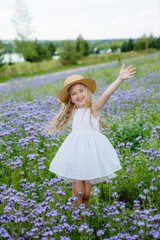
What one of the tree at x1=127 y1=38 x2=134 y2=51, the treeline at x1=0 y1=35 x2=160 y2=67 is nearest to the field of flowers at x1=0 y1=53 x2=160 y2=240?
the treeline at x1=0 y1=35 x2=160 y2=67

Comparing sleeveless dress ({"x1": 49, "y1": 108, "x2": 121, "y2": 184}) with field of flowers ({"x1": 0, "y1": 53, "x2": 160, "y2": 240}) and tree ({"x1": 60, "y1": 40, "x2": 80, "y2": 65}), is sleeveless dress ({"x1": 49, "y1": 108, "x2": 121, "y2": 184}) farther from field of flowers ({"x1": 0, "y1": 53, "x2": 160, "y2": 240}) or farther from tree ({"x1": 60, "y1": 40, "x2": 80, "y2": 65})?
tree ({"x1": 60, "y1": 40, "x2": 80, "y2": 65})

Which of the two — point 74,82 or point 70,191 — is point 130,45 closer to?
point 70,191

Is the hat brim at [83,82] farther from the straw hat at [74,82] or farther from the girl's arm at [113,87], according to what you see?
the girl's arm at [113,87]

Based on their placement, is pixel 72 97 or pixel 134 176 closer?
pixel 72 97

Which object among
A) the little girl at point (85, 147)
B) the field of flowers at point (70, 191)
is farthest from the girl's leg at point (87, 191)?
the field of flowers at point (70, 191)

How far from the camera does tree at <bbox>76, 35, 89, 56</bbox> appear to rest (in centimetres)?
4334

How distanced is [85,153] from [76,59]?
3425 cm

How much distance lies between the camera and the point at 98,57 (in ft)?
124

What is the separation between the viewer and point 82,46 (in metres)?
43.5

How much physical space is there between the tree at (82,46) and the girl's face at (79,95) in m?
40.9

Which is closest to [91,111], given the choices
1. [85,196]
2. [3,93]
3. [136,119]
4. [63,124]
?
[63,124]

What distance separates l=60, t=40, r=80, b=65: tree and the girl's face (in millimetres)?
32115

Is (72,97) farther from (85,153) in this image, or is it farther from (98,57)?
(98,57)

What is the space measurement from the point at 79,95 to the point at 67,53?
107 ft
